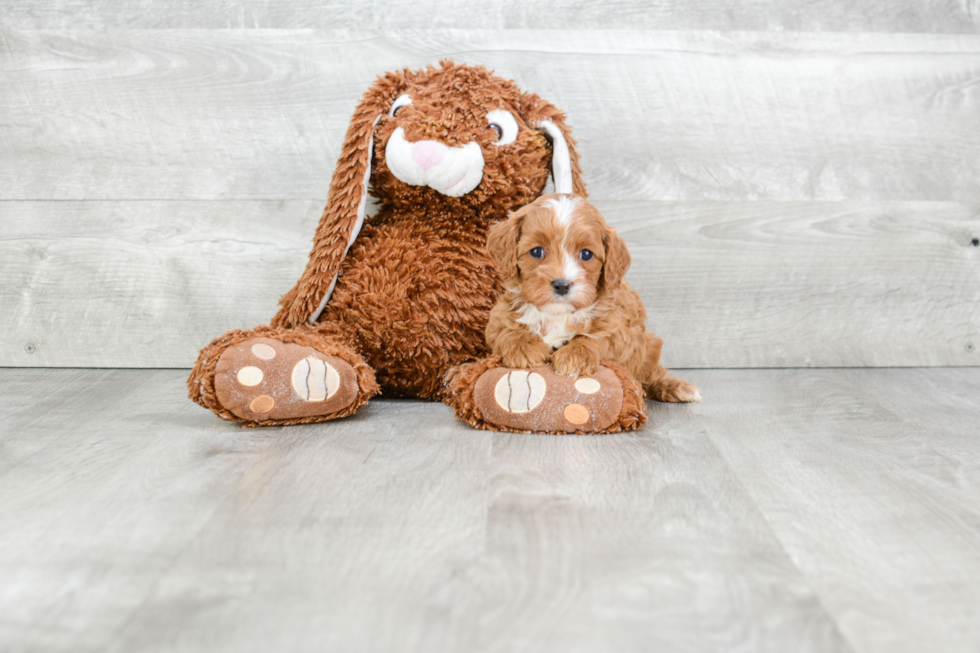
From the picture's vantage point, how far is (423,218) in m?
1.38

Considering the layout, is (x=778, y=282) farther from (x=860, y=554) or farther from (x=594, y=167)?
(x=860, y=554)

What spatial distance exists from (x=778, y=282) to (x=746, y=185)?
214 millimetres

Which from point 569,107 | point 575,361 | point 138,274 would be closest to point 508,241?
point 575,361

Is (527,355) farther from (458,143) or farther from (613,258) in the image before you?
(458,143)

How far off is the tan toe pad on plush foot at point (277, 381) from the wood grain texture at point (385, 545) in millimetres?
41

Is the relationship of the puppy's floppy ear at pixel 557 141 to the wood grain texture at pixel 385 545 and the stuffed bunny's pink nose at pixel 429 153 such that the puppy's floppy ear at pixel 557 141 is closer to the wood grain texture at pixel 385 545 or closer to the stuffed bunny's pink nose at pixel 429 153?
the stuffed bunny's pink nose at pixel 429 153

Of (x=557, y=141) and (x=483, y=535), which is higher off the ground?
(x=557, y=141)

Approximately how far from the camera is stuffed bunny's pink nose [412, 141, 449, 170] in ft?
4.14

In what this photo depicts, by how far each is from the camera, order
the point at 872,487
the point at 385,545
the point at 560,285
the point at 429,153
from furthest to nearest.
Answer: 1. the point at 429,153
2. the point at 560,285
3. the point at 872,487
4. the point at 385,545

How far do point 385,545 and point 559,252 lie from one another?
51cm

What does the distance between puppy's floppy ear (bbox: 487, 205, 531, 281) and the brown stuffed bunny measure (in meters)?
0.16

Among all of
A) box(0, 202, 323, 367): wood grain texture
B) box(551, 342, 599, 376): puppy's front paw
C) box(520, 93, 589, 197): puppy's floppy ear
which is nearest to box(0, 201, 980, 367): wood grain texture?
box(0, 202, 323, 367): wood grain texture

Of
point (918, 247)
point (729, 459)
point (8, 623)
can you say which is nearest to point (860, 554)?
point (729, 459)

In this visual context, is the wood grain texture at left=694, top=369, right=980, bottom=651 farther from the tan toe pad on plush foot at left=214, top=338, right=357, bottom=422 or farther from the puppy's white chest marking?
the tan toe pad on plush foot at left=214, top=338, right=357, bottom=422
